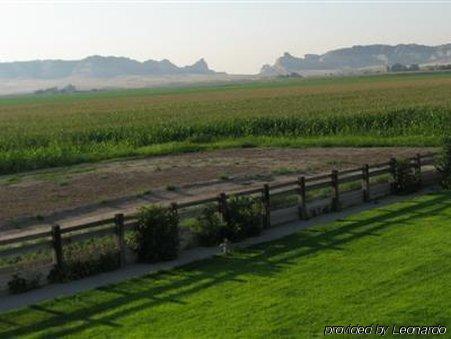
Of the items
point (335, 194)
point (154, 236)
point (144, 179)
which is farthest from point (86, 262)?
point (144, 179)

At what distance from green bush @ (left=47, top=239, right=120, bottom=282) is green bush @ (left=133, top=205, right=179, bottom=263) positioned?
575mm

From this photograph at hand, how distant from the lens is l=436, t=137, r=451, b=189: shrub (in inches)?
829

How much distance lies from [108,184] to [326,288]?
1812 cm

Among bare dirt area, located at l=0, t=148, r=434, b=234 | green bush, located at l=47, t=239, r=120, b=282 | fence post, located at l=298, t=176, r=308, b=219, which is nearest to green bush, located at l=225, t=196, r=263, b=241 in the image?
fence post, located at l=298, t=176, r=308, b=219

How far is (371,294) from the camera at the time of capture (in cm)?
1028

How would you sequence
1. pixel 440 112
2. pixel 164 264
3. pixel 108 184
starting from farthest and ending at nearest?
pixel 440 112 < pixel 108 184 < pixel 164 264

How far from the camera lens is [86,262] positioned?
12.8 meters

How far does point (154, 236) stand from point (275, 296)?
3854mm

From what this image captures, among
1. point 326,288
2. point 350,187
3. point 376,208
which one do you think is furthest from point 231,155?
point 326,288

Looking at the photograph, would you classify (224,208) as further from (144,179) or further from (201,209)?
(144,179)

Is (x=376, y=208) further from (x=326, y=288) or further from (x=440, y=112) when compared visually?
(x=440, y=112)

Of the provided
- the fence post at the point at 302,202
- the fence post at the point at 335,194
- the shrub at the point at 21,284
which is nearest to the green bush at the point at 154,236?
the shrub at the point at 21,284

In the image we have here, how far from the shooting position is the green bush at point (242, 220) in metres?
15.2

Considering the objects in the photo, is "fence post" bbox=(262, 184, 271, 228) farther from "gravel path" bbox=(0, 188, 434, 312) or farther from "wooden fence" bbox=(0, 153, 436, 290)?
"gravel path" bbox=(0, 188, 434, 312)
